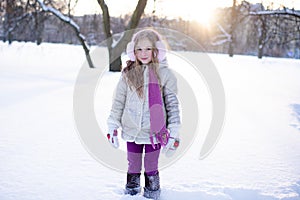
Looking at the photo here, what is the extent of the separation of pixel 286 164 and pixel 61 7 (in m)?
10.1

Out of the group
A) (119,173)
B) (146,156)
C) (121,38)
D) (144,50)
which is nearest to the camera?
(144,50)

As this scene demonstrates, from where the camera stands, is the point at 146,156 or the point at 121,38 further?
the point at 121,38

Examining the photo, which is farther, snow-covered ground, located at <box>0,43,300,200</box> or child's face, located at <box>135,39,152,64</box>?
snow-covered ground, located at <box>0,43,300,200</box>

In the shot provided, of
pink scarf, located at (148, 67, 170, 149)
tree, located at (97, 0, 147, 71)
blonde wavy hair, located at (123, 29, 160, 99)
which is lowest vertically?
pink scarf, located at (148, 67, 170, 149)

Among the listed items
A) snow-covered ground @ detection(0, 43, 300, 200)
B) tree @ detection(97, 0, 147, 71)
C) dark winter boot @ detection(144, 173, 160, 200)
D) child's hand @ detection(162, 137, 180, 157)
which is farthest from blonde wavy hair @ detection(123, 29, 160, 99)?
tree @ detection(97, 0, 147, 71)

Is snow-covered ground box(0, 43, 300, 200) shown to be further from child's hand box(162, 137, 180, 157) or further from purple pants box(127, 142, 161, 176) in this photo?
child's hand box(162, 137, 180, 157)

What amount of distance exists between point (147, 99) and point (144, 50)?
1.13ft

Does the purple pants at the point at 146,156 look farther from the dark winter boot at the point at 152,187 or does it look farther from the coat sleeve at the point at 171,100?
the coat sleeve at the point at 171,100

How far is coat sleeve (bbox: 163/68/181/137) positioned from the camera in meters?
1.94

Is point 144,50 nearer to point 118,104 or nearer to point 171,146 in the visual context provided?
point 118,104

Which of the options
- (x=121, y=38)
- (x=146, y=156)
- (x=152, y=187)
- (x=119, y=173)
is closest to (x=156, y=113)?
(x=146, y=156)

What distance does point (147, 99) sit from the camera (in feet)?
6.34


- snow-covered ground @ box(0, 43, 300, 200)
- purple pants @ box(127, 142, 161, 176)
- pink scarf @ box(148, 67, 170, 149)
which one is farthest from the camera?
snow-covered ground @ box(0, 43, 300, 200)

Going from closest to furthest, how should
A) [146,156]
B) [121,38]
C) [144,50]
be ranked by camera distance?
[144,50]
[146,156]
[121,38]
